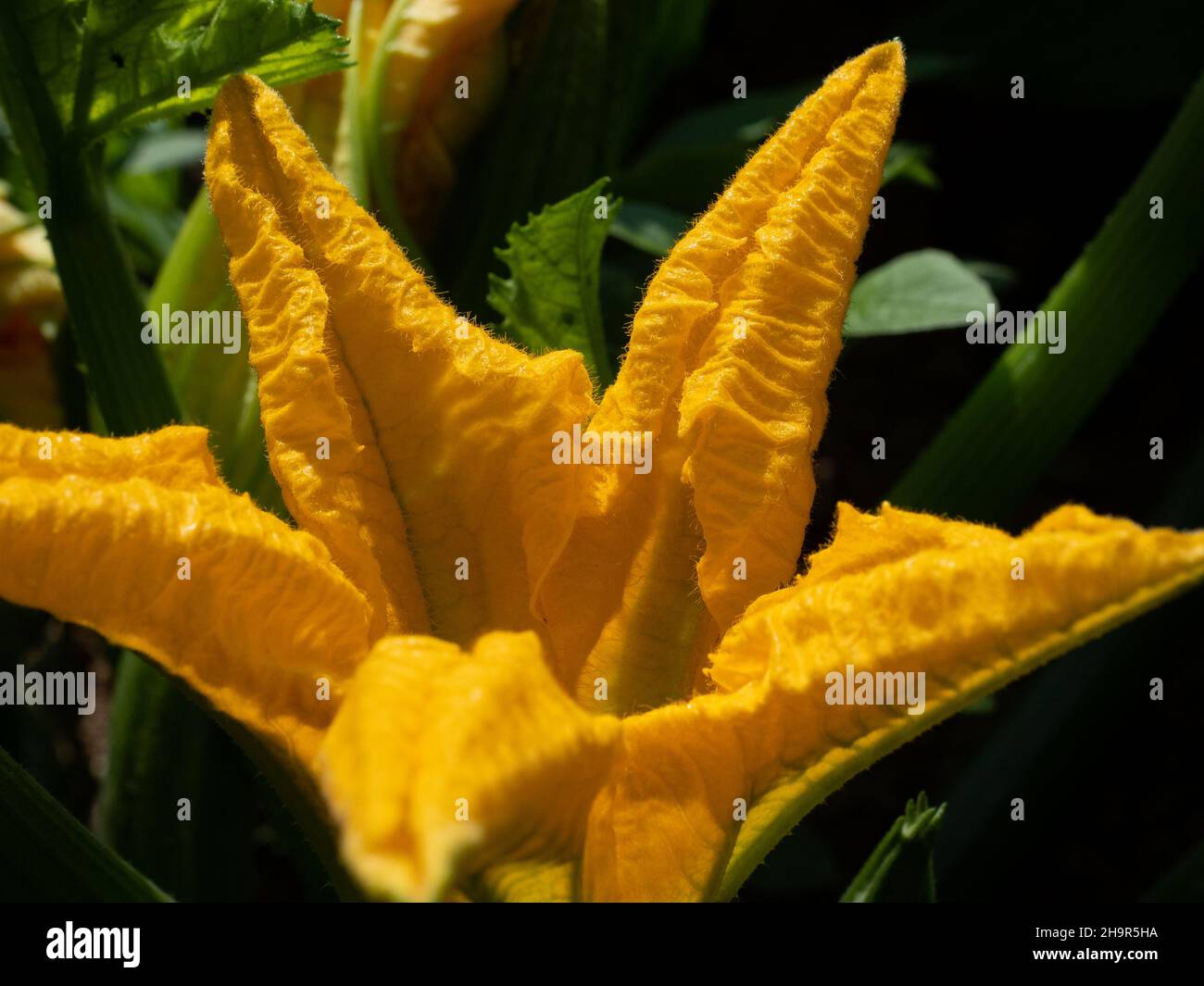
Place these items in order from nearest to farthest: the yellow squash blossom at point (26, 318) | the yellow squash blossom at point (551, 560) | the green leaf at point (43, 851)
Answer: the yellow squash blossom at point (551, 560) < the green leaf at point (43, 851) < the yellow squash blossom at point (26, 318)

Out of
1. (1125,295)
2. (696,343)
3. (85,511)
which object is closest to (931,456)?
(1125,295)

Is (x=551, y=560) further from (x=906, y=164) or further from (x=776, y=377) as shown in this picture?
(x=906, y=164)

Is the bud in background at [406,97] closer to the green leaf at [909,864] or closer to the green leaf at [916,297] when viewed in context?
Answer: the green leaf at [916,297]

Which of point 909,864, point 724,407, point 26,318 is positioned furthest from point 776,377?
point 26,318

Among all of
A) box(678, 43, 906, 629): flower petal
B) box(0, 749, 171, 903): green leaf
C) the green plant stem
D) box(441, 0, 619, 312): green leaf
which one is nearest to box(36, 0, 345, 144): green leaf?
the green plant stem

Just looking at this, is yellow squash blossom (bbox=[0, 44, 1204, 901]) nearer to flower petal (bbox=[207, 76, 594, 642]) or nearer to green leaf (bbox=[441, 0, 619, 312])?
flower petal (bbox=[207, 76, 594, 642])

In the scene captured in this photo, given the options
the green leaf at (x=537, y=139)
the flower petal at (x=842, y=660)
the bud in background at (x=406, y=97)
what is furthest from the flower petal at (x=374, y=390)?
the green leaf at (x=537, y=139)

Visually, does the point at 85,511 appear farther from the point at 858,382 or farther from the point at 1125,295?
the point at 858,382
